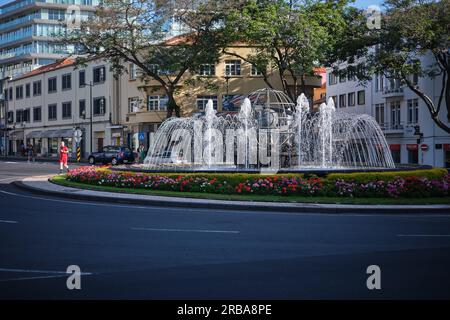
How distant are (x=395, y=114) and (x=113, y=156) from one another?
88.2 feet

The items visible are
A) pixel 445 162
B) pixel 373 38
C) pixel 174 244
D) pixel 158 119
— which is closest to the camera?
pixel 174 244

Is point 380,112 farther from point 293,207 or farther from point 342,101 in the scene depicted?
point 293,207

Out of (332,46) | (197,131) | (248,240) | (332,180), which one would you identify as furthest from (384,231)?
(332,46)

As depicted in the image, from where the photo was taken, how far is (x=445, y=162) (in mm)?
50688

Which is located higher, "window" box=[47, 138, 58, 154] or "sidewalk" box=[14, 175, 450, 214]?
"window" box=[47, 138, 58, 154]

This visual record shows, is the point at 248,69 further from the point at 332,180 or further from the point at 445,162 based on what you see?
the point at 332,180

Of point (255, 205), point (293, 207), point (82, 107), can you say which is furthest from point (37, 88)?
point (293, 207)

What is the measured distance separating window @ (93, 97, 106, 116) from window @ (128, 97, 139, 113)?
429 cm

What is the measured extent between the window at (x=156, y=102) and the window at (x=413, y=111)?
22448 millimetres

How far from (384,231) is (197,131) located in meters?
20.9

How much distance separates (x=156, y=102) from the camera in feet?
181

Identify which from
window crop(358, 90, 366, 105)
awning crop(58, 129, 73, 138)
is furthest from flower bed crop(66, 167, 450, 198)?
awning crop(58, 129, 73, 138)

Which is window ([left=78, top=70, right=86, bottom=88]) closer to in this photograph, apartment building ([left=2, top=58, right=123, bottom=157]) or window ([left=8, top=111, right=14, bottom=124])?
apartment building ([left=2, top=58, right=123, bottom=157])

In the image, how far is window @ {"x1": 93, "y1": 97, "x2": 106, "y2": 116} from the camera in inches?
2447
